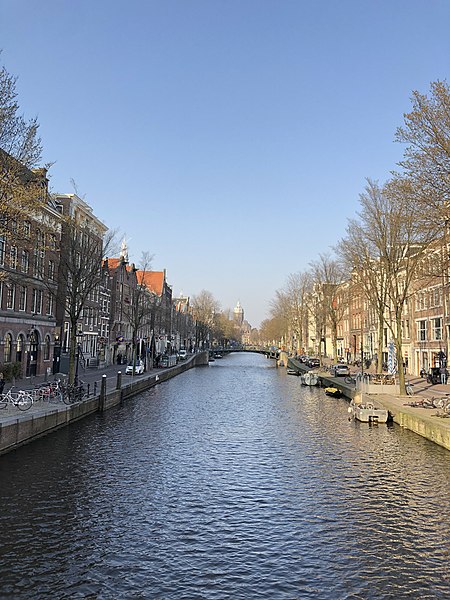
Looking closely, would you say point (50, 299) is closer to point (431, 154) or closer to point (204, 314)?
point (431, 154)

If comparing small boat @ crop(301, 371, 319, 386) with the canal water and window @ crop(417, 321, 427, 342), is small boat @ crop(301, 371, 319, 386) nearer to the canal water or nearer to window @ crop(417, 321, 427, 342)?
window @ crop(417, 321, 427, 342)

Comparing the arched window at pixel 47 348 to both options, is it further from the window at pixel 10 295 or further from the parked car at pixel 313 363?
the parked car at pixel 313 363

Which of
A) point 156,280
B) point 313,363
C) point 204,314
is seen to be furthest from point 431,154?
point 204,314

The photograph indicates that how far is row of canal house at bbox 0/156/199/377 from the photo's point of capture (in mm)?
26814

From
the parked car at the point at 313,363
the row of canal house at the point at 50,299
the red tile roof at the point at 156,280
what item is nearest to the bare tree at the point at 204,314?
the red tile roof at the point at 156,280

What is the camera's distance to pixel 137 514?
1521 cm

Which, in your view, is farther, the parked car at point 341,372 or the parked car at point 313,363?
the parked car at point 313,363

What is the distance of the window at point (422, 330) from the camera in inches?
2297

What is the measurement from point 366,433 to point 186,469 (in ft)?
43.0

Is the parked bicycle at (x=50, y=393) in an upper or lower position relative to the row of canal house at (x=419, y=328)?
lower

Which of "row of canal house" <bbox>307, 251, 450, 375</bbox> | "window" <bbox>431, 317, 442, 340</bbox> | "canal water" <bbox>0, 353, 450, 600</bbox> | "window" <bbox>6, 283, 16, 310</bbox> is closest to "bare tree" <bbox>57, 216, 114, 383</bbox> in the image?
"window" <bbox>6, 283, 16, 310</bbox>

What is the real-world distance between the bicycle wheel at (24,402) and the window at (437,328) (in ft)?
139

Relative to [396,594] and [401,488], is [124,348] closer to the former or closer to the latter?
[401,488]

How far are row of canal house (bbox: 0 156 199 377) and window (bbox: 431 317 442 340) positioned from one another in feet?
112
